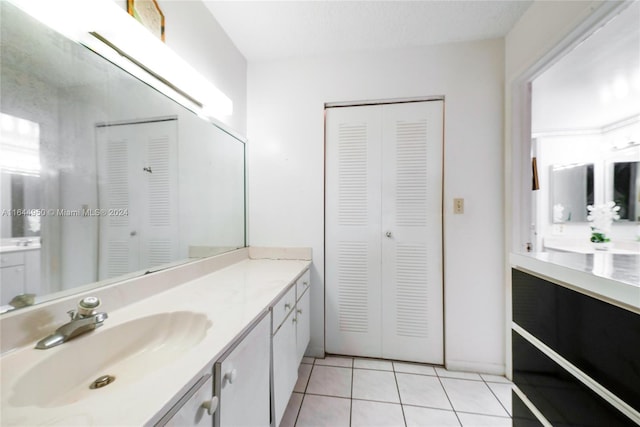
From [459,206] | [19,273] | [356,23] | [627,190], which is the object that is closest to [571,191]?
[627,190]

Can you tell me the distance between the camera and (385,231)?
6.26 feet

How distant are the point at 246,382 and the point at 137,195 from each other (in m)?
0.88

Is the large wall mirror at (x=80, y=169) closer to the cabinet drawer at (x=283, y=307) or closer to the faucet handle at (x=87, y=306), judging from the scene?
the faucet handle at (x=87, y=306)

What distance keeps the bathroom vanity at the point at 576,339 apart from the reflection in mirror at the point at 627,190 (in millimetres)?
579

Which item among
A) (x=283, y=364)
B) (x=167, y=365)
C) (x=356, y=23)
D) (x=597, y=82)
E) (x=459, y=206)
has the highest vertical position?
(x=356, y=23)

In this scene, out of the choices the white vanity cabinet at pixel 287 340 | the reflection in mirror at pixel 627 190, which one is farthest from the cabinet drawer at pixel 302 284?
the reflection in mirror at pixel 627 190

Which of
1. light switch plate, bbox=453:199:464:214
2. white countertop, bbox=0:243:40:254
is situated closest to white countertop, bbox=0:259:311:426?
white countertop, bbox=0:243:40:254

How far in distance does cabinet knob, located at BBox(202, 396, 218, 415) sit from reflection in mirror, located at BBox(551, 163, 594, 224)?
2876mm

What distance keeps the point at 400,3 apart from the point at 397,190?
1190 mm

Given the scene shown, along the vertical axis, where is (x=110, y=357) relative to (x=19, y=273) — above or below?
below

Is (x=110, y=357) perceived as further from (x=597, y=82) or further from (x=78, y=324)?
(x=597, y=82)

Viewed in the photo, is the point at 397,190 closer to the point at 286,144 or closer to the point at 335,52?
the point at 286,144

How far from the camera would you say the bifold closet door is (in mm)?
1847

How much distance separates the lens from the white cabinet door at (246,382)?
68 centimetres
